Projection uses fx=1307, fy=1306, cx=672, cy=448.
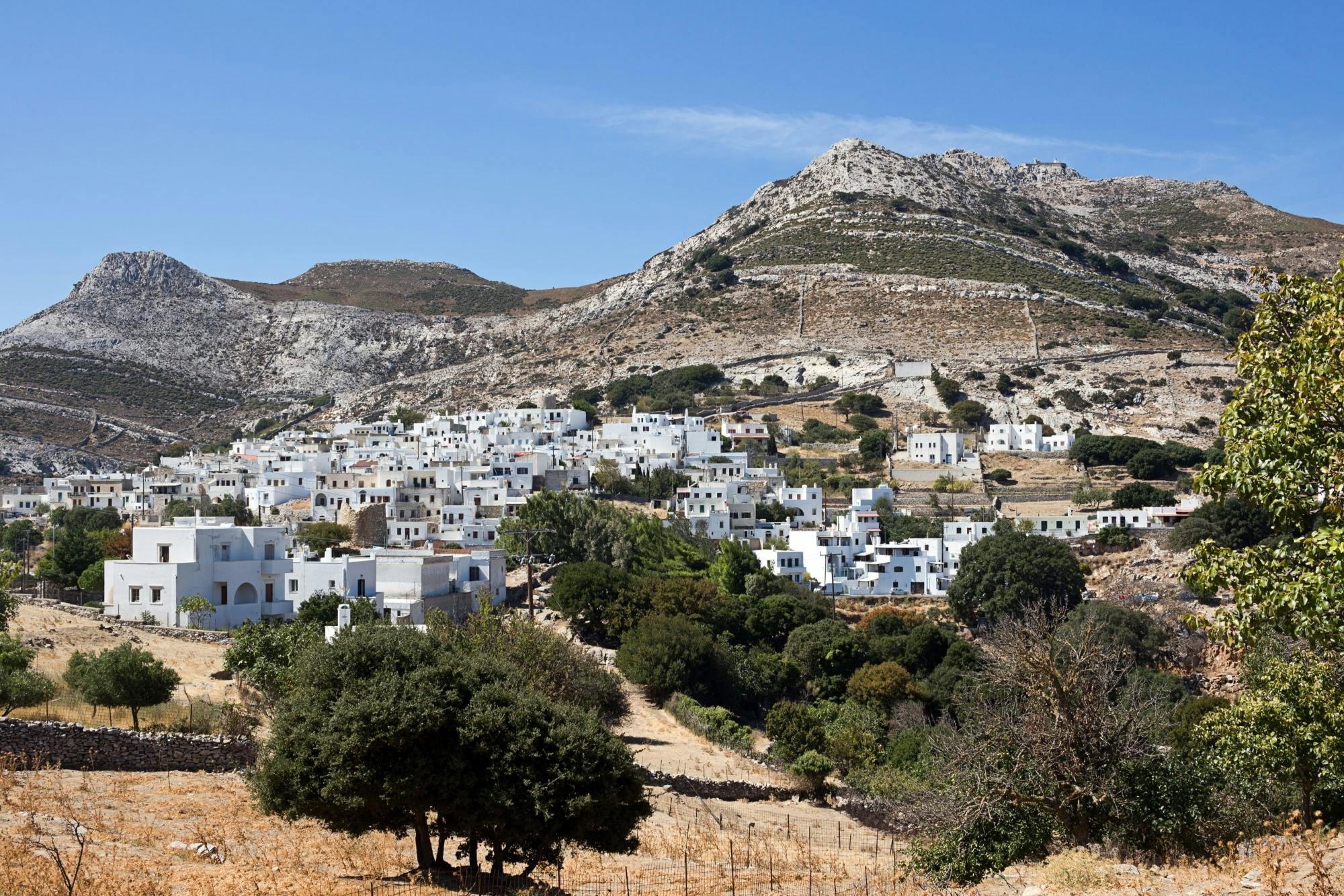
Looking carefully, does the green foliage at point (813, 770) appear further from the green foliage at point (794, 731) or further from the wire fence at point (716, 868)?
the wire fence at point (716, 868)

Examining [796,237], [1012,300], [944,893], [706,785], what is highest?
[796,237]

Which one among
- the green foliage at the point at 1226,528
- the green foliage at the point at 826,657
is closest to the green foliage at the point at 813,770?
the green foliage at the point at 826,657

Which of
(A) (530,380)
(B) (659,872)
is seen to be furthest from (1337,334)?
(A) (530,380)

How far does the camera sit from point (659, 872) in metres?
14.8

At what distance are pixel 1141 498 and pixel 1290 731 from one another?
170ft

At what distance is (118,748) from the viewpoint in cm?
1784

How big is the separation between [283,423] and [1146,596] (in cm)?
7930

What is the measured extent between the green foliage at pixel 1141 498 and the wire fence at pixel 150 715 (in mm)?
49660

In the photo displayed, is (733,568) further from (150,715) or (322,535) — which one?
(150,715)

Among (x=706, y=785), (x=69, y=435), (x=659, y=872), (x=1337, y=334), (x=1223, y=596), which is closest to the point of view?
(x=1337, y=334)

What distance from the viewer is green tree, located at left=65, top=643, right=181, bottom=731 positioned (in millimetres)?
23234

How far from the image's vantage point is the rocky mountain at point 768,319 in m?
97.4

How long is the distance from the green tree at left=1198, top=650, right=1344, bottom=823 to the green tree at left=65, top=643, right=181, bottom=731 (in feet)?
57.2

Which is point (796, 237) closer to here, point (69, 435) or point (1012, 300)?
point (1012, 300)
